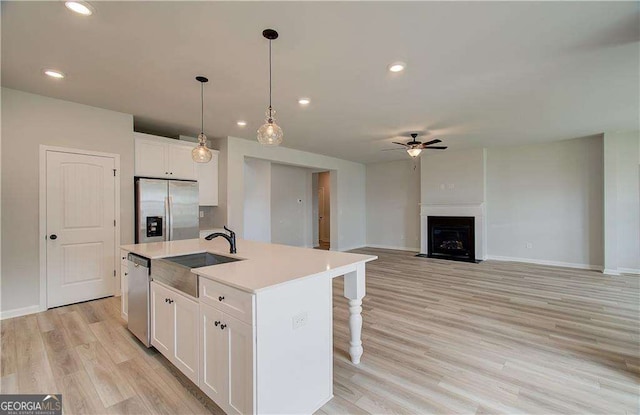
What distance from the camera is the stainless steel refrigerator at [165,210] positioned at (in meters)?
4.27

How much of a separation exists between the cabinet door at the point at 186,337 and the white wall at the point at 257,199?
467 centimetres

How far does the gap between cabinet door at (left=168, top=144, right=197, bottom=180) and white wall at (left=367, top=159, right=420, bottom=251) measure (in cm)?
566

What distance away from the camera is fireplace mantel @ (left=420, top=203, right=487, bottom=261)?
6879 mm

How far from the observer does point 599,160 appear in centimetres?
572

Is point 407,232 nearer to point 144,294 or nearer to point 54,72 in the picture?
point 144,294

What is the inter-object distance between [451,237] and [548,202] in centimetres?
216

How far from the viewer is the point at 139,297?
8.68 feet

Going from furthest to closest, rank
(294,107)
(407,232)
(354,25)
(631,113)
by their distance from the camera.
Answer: (407,232)
(631,113)
(294,107)
(354,25)

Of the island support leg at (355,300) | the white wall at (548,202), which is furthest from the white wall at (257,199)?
the white wall at (548,202)

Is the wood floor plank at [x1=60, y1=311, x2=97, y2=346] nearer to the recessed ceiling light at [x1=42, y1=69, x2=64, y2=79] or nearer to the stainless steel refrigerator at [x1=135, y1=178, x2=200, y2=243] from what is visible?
the stainless steel refrigerator at [x1=135, y1=178, x2=200, y2=243]

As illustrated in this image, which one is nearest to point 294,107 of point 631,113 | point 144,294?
point 144,294

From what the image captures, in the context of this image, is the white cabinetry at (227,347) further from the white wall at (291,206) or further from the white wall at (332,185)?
the white wall at (291,206)

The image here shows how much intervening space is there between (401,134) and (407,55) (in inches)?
117

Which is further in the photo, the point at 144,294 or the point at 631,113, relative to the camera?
the point at 631,113
